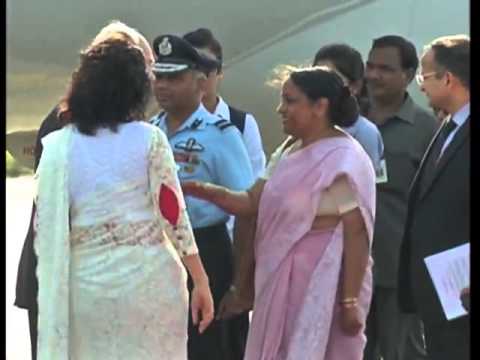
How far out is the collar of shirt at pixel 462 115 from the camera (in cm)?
380

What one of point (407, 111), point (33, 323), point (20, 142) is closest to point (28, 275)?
point (33, 323)

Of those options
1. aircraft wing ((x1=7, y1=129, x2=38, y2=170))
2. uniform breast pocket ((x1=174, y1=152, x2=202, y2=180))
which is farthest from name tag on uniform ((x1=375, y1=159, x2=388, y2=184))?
aircraft wing ((x1=7, y1=129, x2=38, y2=170))

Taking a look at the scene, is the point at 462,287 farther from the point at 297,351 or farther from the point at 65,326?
the point at 65,326

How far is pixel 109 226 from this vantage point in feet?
12.2

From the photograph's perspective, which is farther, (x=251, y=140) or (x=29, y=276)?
(x=251, y=140)

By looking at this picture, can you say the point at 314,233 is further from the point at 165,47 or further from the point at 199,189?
the point at 165,47

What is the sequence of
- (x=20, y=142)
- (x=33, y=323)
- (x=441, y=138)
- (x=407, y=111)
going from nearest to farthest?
1. (x=441, y=138)
2. (x=33, y=323)
3. (x=407, y=111)
4. (x=20, y=142)

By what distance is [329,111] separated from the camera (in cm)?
421

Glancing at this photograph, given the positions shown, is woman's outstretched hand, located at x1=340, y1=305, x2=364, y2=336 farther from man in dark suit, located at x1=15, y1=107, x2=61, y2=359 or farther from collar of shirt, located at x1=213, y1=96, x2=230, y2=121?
collar of shirt, located at x1=213, y1=96, x2=230, y2=121

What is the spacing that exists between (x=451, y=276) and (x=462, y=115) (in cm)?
51

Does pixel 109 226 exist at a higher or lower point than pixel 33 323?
higher

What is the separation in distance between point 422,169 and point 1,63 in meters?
1.64

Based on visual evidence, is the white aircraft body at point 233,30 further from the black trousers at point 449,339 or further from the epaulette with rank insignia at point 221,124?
the black trousers at point 449,339

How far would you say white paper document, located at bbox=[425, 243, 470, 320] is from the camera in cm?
365
